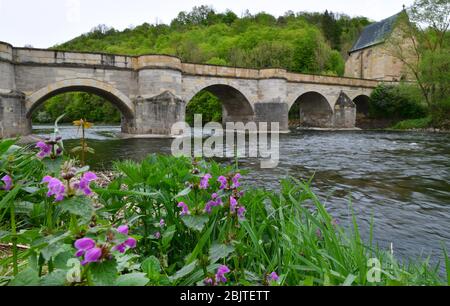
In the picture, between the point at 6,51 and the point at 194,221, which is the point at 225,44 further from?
the point at 194,221

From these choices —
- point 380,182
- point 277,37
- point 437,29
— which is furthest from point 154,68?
point 277,37

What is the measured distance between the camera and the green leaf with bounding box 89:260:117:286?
0.97 m

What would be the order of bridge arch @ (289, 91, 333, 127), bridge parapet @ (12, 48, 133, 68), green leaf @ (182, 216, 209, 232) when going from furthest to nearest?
bridge arch @ (289, 91, 333, 127)
bridge parapet @ (12, 48, 133, 68)
green leaf @ (182, 216, 209, 232)

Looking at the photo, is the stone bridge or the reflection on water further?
the stone bridge

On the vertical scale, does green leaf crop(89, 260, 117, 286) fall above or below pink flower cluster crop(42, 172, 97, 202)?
below

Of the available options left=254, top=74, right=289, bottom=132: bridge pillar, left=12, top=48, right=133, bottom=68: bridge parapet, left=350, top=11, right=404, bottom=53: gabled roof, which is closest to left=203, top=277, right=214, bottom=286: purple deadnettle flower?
left=12, top=48, right=133, bottom=68: bridge parapet

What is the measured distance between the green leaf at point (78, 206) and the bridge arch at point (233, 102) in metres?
24.0

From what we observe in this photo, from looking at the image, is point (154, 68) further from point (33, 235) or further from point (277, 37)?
point (277, 37)

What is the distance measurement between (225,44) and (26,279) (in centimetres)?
6154

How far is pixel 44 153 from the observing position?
1.39 m

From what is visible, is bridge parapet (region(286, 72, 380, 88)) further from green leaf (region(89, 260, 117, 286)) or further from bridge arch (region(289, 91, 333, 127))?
green leaf (region(89, 260, 117, 286))

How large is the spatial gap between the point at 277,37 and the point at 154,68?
160ft

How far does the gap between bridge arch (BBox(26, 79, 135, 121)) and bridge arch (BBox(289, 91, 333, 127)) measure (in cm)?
1795

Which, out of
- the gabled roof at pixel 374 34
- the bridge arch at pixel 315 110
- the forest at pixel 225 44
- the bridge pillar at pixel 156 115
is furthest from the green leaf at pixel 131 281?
the gabled roof at pixel 374 34
